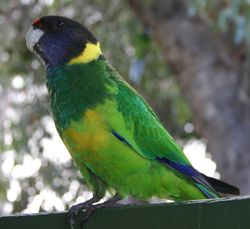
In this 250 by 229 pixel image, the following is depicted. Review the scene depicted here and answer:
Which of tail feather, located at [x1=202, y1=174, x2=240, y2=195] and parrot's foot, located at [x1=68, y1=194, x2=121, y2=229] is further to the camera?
tail feather, located at [x1=202, y1=174, x2=240, y2=195]

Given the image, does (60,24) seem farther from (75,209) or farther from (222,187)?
(75,209)

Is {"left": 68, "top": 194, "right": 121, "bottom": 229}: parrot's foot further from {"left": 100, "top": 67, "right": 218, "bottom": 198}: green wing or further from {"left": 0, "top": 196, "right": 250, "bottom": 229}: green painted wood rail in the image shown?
{"left": 100, "top": 67, "right": 218, "bottom": 198}: green wing

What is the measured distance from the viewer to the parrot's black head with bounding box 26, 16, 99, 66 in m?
3.55

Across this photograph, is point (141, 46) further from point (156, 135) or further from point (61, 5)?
point (156, 135)

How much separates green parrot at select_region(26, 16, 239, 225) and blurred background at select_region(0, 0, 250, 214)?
2.86m

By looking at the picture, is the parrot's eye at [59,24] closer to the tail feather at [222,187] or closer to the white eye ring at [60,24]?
the white eye ring at [60,24]

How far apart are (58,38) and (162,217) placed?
1.59 metres

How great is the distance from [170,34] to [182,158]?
399cm

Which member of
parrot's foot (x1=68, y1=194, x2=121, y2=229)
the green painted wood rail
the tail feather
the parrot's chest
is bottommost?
the green painted wood rail

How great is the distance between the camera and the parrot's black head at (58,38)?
355 centimetres

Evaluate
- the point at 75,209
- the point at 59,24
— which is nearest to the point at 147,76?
the point at 59,24

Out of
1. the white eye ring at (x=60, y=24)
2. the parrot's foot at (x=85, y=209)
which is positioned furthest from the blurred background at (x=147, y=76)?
the parrot's foot at (x=85, y=209)

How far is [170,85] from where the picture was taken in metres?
9.04

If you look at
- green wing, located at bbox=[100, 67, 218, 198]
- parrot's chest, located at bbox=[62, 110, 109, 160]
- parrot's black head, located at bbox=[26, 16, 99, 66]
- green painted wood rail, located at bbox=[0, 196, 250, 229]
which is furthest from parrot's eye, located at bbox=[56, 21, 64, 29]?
green painted wood rail, located at bbox=[0, 196, 250, 229]
